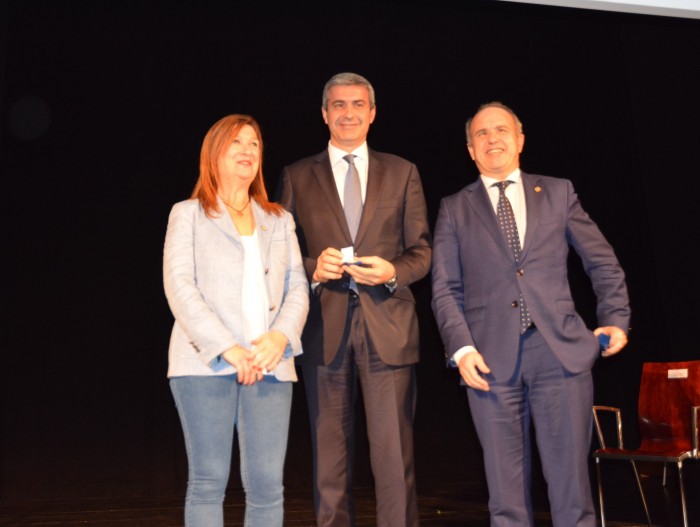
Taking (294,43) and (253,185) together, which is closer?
(253,185)

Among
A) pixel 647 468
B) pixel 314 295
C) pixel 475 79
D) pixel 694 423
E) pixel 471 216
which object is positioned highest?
pixel 475 79

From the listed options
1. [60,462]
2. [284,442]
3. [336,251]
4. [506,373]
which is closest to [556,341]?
[506,373]

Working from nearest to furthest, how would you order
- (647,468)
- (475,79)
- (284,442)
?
(284,442) → (647,468) → (475,79)

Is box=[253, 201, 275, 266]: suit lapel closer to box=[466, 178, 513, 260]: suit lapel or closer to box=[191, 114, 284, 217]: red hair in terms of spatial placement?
box=[191, 114, 284, 217]: red hair

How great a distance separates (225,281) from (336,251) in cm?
38

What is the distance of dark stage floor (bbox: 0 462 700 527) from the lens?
13.1 feet

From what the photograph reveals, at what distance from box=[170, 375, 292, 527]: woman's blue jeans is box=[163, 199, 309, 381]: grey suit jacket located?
0.06 metres

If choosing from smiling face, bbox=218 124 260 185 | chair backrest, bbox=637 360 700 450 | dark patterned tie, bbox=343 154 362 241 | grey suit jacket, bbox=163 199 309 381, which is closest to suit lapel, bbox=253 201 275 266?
grey suit jacket, bbox=163 199 309 381

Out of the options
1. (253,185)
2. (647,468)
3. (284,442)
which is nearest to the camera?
(284,442)

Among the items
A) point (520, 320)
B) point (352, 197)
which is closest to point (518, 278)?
point (520, 320)

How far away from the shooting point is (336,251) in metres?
2.35

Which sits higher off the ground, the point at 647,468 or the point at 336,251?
the point at 336,251

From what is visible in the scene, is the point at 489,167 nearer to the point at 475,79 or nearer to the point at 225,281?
the point at 225,281

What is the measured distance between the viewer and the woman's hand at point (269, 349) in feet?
6.77
